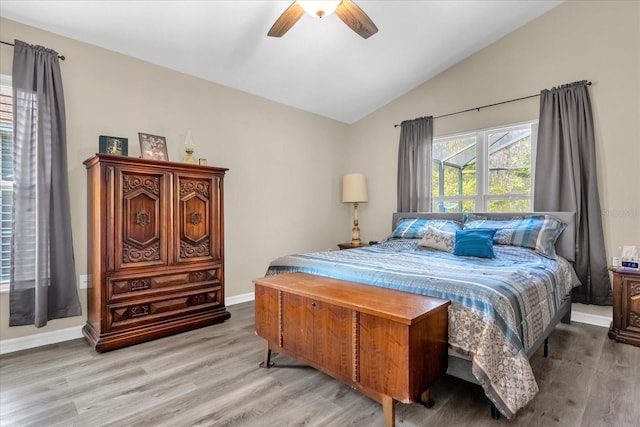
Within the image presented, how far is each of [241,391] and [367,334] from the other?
0.90 m

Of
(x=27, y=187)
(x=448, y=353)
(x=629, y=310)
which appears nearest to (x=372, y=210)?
(x=629, y=310)

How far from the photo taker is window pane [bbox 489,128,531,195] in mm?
3660

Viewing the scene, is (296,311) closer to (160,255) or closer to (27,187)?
(160,255)

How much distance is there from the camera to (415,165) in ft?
14.4

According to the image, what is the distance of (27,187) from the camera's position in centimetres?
255

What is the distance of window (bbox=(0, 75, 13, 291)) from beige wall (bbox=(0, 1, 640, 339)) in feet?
0.88

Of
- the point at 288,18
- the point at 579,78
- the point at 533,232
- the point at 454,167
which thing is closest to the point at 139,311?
the point at 288,18

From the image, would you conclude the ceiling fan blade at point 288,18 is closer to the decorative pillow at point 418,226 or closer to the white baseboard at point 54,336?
the decorative pillow at point 418,226

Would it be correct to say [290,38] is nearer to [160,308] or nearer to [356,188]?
[356,188]

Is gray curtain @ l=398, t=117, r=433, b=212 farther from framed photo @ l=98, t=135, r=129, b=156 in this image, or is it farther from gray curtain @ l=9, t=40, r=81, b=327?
gray curtain @ l=9, t=40, r=81, b=327

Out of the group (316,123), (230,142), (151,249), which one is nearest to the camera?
(151,249)

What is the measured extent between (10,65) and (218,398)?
296 cm

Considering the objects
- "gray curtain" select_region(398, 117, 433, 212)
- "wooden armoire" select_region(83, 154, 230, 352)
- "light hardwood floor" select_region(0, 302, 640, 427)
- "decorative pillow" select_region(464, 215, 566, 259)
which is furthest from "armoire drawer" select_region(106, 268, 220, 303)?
"decorative pillow" select_region(464, 215, 566, 259)

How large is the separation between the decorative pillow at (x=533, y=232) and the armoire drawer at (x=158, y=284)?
276 centimetres
